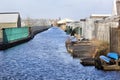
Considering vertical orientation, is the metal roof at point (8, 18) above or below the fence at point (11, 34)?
above

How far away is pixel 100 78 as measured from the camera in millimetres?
36562

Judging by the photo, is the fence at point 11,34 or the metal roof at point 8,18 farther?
the metal roof at point 8,18

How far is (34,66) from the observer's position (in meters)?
46.3

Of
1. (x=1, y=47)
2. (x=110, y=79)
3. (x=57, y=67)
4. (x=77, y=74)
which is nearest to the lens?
(x=110, y=79)

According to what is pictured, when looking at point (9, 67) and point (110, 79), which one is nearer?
point (110, 79)

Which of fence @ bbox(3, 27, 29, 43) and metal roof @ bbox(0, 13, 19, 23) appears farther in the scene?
metal roof @ bbox(0, 13, 19, 23)

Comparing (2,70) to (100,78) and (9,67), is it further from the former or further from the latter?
(100,78)

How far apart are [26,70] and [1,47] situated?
94.7 feet

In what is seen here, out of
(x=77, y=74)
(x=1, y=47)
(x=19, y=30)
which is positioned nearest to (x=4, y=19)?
(x=19, y=30)

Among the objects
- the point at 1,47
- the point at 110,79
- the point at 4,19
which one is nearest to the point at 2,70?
the point at 110,79

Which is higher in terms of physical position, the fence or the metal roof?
the metal roof

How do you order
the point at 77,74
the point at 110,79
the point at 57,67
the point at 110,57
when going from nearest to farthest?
the point at 110,79 < the point at 77,74 < the point at 110,57 < the point at 57,67

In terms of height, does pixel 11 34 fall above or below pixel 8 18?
below

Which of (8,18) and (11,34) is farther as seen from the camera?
(8,18)
